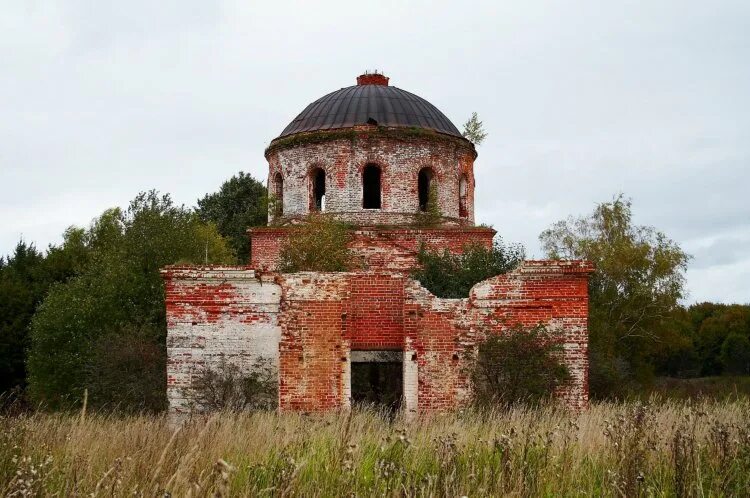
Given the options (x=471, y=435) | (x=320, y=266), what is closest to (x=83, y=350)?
(x=320, y=266)

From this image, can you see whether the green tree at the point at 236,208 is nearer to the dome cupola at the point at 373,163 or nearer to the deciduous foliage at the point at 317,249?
the dome cupola at the point at 373,163

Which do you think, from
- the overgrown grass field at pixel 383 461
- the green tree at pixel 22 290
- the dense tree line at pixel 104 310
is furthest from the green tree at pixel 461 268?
the green tree at pixel 22 290

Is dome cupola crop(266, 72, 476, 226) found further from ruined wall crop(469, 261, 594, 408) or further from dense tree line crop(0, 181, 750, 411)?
ruined wall crop(469, 261, 594, 408)

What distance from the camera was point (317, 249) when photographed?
1669 centimetres

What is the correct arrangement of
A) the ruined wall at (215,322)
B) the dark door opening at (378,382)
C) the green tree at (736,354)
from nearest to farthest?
the ruined wall at (215,322)
the dark door opening at (378,382)
the green tree at (736,354)

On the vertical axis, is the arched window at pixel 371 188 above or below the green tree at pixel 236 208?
below

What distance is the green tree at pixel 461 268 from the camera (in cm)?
1576

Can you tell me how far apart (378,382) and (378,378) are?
5.6 inches

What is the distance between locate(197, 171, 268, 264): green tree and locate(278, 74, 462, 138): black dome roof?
15876 millimetres

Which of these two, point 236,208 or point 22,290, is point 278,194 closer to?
point 22,290

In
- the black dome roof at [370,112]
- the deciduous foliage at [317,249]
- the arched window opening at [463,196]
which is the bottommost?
the deciduous foliage at [317,249]

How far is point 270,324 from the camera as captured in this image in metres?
13.2

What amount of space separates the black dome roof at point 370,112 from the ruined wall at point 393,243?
300 cm

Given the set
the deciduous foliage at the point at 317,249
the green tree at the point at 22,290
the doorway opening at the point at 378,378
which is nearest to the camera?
the doorway opening at the point at 378,378
